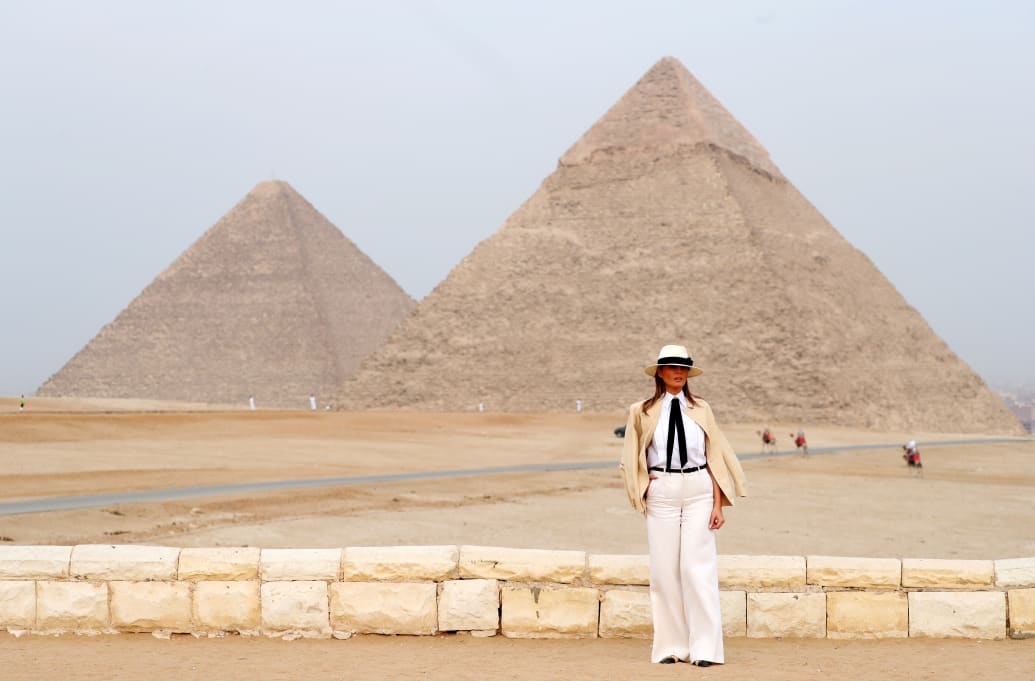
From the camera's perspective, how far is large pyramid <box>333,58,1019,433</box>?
51281mm

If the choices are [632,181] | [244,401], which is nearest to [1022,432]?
[632,181]

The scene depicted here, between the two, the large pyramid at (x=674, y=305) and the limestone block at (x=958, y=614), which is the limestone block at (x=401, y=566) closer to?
the limestone block at (x=958, y=614)

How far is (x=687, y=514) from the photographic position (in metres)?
5.46

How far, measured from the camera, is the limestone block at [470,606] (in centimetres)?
593

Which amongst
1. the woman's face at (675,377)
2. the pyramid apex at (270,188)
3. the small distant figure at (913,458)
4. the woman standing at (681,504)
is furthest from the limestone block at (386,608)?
the pyramid apex at (270,188)

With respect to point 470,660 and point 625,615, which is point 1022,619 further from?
point 470,660

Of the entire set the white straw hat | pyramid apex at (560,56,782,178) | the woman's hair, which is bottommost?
the woman's hair

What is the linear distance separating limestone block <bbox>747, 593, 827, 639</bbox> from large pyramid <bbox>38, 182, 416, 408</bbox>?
6752 centimetres

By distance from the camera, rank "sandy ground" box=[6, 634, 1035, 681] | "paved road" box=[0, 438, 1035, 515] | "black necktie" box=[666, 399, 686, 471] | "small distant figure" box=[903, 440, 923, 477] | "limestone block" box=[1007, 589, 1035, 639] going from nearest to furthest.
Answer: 1. "sandy ground" box=[6, 634, 1035, 681]
2. "black necktie" box=[666, 399, 686, 471]
3. "limestone block" box=[1007, 589, 1035, 639]
4. "paved road" box=[0, 438, 1035, 515]
5. "small distant figure" box=[903, 440, 923, 477]

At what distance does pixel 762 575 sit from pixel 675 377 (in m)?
1.20

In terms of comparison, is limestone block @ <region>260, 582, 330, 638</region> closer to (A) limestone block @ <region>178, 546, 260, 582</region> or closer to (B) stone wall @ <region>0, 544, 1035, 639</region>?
(B) stone wall @ <region>0, 544, 1035, 639</region>

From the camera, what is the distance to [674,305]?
5588 cm

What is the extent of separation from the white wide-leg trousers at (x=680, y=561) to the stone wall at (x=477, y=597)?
17.7 inches

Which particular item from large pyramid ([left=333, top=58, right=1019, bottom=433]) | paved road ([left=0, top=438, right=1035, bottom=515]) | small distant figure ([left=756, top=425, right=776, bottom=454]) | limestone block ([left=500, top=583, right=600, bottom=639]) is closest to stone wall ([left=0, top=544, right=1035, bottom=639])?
limestone block ([left=500, top=583, right=600, bottom=639])
